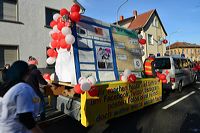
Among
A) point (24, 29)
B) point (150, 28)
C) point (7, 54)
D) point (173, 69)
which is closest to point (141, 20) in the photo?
point (150, 28)

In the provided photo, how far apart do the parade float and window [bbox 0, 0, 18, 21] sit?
7.99 metres

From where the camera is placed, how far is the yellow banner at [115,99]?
15.2 ft

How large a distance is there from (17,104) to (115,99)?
362 centimetres

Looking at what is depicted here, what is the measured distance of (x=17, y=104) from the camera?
1.99 m

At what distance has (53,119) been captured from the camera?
6.35 m

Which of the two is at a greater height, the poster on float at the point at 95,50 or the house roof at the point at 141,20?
the house roof at the point at 141,20

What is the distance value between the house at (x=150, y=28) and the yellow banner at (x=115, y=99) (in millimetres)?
23032

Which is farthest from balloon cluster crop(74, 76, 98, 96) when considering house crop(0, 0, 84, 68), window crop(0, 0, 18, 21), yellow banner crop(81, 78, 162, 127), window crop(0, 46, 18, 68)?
window crop(0, 0, 18, 21)

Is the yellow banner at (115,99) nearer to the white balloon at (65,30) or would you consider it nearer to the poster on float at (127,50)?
the poster on float at (127,50)

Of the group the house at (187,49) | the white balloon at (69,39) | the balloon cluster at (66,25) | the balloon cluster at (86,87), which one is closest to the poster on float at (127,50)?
the balloon cluster at (66,25)

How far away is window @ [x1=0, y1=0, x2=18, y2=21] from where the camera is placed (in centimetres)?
1264

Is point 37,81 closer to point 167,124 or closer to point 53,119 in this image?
point 53,119

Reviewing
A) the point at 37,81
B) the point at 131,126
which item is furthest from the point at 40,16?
the point at 131,126

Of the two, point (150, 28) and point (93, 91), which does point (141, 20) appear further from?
point (93, 91)
